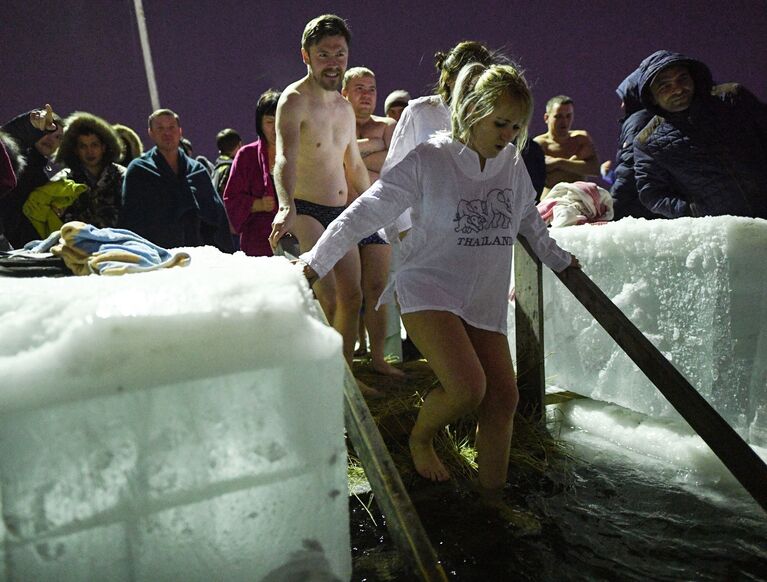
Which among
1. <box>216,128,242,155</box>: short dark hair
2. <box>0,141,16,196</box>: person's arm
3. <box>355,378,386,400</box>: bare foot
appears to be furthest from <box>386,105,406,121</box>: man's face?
<box>0,141,16,196</box>: person's arm

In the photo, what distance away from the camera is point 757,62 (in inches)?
358

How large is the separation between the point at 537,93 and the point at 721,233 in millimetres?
8677

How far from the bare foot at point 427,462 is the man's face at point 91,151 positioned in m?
3.23

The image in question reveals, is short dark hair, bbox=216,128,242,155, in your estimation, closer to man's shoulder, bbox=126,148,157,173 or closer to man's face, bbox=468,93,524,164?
man's shoulder, bbox=126,148,157,173

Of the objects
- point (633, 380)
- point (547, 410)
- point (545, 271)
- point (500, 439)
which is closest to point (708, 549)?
point (500, 439)

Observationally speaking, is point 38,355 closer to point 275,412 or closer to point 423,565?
point 275,412

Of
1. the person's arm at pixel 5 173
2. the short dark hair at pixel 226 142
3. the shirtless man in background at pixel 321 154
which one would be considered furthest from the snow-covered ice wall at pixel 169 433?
the short dark hair at pixel 226 142

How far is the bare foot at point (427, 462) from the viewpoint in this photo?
2.65 meters

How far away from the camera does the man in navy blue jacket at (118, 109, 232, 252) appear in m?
4.16

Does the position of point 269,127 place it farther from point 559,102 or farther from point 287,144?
point 559,102

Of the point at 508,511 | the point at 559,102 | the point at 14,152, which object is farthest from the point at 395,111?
the point at 508,511

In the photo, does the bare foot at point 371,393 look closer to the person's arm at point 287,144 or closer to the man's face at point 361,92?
the person's arm at point 287,144

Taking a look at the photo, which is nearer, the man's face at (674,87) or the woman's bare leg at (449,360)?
the woman's bare leg at (449,360)

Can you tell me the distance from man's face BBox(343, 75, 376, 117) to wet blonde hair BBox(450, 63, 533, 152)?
218 centimetres
